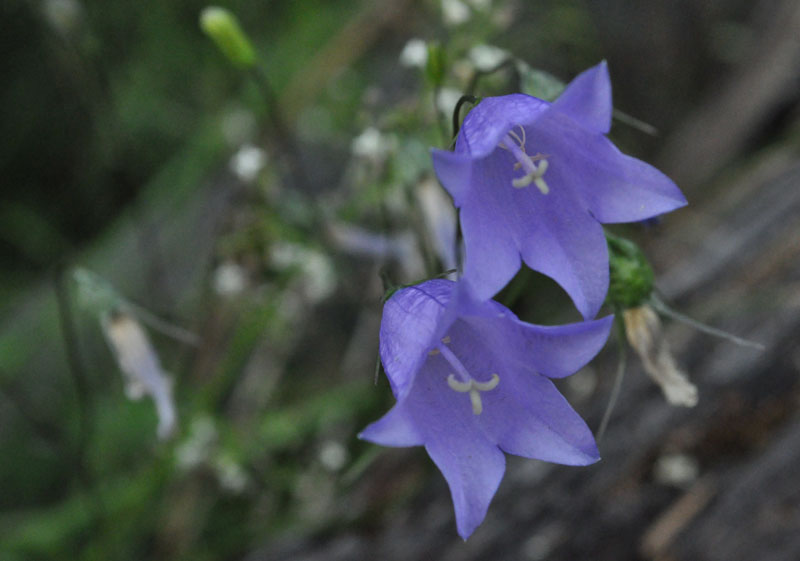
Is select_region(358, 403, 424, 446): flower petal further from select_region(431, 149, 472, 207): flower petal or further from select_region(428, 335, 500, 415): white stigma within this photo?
select_region(431, 149, 472, 207): flower petal

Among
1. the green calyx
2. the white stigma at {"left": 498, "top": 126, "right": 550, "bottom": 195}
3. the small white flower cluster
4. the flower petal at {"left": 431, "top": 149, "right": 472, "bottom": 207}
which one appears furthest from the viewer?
the small white flower cluster

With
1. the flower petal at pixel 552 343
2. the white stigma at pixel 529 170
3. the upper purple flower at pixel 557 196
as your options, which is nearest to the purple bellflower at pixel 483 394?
the flower petal at pixel 552 343

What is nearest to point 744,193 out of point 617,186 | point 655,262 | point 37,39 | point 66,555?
point 655,262

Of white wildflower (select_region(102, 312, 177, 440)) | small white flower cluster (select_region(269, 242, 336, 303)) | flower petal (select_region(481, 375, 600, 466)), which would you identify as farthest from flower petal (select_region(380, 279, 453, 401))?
small white flower cluster (select_region(269, 242, 336, 303))

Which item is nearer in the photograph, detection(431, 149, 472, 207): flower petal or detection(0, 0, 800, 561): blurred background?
detection(431, 149, 472, 207): flower petal

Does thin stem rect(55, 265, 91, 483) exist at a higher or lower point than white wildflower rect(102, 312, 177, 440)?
lower

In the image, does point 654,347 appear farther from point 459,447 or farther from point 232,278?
point 232,278

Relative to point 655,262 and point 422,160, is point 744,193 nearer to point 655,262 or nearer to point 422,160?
point 655,262
